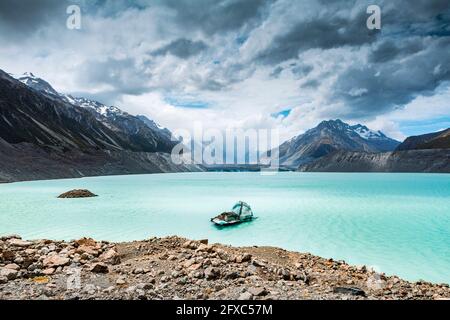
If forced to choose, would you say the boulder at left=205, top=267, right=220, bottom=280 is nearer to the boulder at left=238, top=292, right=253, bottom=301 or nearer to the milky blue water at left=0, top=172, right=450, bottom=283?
the boulder at left=238, top=292, right=253, bottom=301

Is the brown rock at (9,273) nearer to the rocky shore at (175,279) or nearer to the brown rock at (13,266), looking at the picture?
the rocky shore at (175,279)

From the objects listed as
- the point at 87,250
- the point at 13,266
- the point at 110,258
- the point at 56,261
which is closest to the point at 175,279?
the point at 110,258

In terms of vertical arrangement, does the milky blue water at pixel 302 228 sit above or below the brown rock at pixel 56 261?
below

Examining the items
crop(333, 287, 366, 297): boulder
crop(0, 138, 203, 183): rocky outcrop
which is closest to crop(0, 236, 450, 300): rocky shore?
crop(333, 287, 366, 297): boulder

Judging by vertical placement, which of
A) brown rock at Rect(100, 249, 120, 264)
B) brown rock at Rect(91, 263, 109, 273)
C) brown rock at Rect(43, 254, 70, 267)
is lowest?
brown rock at Rect(100, 249, 120, 264)

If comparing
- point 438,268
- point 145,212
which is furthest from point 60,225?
point 438,268

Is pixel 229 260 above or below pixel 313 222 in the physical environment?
above

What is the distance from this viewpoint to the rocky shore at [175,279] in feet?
28.7

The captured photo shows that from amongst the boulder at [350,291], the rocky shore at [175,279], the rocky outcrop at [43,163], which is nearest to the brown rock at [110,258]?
the rocky shore at [175,279]

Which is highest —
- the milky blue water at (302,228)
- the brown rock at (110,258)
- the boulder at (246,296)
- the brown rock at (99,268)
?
the boulder at (246,296)

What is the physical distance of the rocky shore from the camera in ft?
28.7
